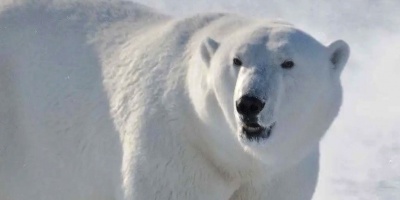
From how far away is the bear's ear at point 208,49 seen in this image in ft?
16.3

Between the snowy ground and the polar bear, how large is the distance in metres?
3.11

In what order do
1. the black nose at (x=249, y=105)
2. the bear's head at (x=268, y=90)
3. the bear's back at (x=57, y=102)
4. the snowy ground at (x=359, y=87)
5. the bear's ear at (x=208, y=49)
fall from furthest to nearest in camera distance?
the snowy ground at (x=359, y=87) < the bear's back at (x=57, y=102) < the bear's ear at (x=208, y=49) < the bear's head at (x=268, y=90) < the black nose at (x=249, y=105)

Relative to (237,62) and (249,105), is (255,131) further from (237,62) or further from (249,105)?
(237,62)

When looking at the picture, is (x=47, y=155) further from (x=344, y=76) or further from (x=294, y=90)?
(x=344, y=76)

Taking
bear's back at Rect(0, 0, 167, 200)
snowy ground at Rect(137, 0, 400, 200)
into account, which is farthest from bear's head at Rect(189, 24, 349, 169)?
snowy ground at Rect(137, 0, 400, 200)

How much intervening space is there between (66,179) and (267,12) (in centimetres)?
651

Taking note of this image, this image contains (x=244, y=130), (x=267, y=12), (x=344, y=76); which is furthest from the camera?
(x=267, y=12)

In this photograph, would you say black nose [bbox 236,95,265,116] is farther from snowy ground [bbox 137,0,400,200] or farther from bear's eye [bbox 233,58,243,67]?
snowy ground [bbox 137,0,400,200]

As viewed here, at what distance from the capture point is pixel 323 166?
8.77m

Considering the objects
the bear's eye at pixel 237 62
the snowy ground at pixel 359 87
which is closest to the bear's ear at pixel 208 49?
the bear's eye at pixel 237 62

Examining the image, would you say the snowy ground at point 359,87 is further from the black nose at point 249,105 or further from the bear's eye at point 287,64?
the black nose at point 249,105

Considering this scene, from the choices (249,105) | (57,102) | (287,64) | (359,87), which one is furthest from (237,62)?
(359,87)

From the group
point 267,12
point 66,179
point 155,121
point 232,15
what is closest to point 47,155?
point 66,179

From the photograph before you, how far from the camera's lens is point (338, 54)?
505 centimetres
